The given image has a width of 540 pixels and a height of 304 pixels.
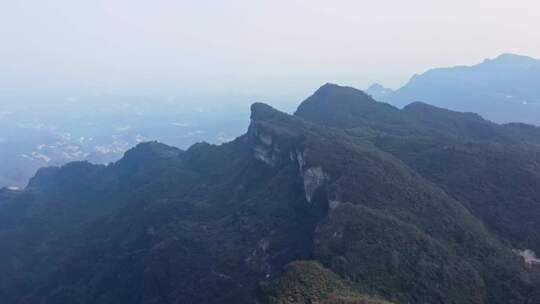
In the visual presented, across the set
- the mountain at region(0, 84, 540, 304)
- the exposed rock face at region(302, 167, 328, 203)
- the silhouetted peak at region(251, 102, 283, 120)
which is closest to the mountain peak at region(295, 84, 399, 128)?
the mountain at region(0, 84, 540, 304)

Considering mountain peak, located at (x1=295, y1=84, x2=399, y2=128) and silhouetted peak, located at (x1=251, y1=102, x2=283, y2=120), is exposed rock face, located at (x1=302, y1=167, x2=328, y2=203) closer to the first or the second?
silhouetted peak, located at (x1=251, y1=102, x2=283, y2=120)

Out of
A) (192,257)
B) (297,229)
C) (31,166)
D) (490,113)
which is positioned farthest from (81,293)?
(490,113)

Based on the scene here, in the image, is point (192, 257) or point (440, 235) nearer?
point (440, 235)

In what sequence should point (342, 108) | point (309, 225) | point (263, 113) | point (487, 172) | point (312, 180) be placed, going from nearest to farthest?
1. point (309, 225)
2. point (312, 180)
3. point (487, 172)
4. point (263, 113)
5. point (342, 108)

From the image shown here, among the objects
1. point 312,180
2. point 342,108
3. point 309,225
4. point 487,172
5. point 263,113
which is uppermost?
point 342,108

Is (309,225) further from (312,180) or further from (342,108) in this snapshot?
(342,108)

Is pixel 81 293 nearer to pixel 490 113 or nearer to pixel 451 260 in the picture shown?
pixel 451 260

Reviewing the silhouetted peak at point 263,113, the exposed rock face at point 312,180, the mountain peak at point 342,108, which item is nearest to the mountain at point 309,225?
the exposed rock face at point 312,180

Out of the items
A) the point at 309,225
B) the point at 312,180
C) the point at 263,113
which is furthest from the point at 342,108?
the point at 309,225
